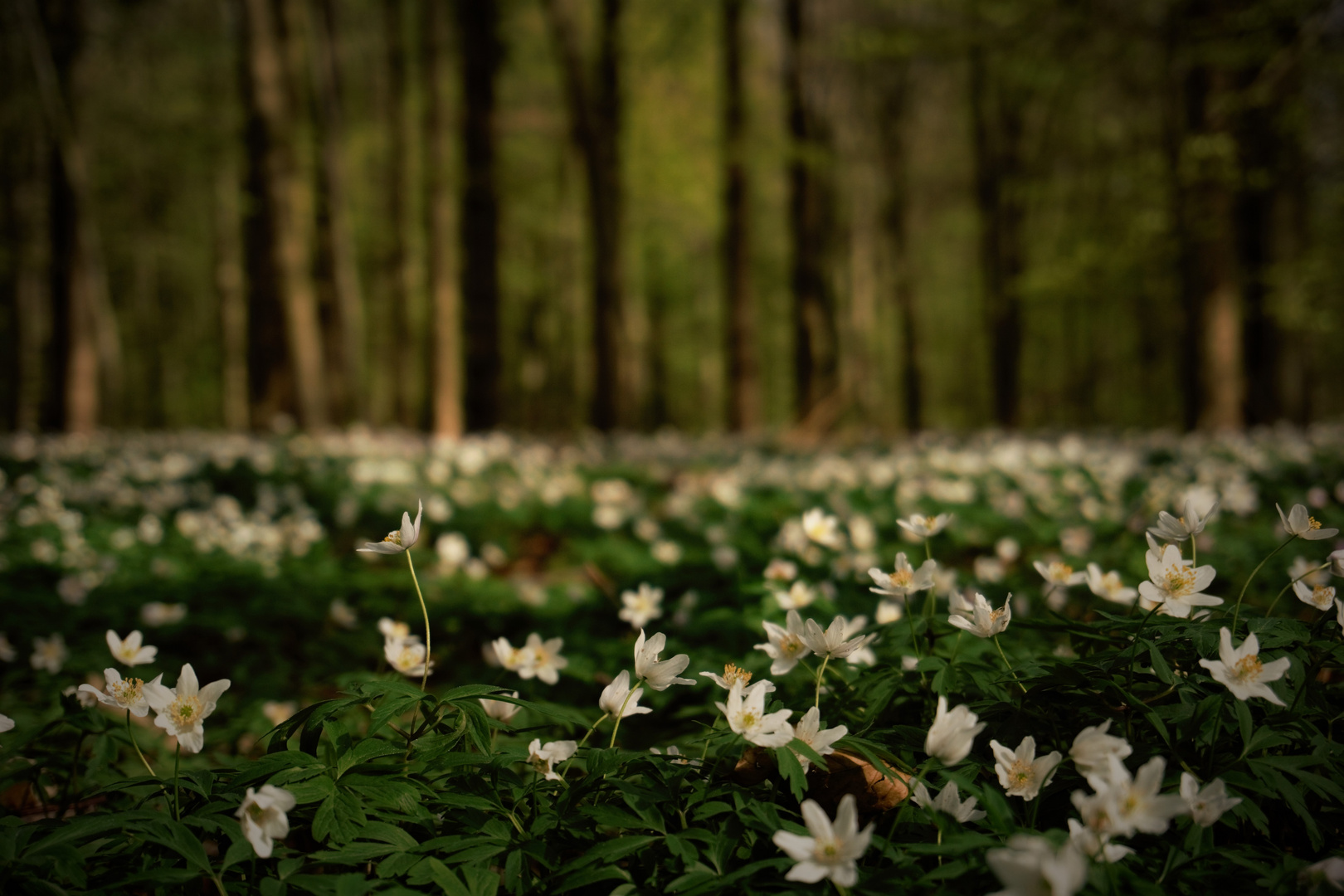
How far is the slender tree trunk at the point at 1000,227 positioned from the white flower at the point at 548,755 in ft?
57.2

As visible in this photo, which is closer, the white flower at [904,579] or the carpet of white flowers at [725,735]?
the carpet of white flowers at [725,735]

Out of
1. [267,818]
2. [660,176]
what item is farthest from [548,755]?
[660,176]

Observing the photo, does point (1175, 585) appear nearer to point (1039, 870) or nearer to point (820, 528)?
point (1039, 870)

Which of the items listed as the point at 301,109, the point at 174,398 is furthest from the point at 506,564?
the point at 174,398

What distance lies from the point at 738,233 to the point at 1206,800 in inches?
478

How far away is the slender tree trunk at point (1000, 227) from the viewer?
17562 millimetres

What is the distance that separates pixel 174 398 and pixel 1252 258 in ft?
121

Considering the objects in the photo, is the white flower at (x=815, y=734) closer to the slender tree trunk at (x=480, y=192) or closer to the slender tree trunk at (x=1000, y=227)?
the slender tree trunk at (x=480, y=192)

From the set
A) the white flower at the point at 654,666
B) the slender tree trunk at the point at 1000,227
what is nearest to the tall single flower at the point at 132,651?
the white flower at the point at 654,666

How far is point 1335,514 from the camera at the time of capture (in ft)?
12.0

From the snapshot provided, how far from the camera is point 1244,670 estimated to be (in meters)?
1.21

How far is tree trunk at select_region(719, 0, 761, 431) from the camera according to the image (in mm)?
12328

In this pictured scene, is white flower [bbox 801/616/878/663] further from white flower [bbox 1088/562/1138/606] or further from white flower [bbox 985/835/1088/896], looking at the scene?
white flower [bbox 1088/562/1138/606]

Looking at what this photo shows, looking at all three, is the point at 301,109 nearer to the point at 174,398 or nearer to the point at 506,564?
the point at 506,564
